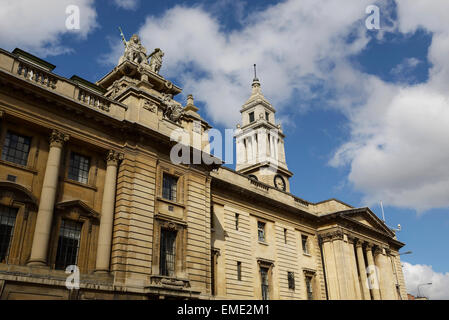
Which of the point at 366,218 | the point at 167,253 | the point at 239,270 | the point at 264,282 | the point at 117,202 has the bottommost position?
the point at 264,282

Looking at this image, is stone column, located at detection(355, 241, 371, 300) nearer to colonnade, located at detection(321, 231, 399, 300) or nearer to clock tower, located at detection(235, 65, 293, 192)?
colonnade, located at detection(321, 231, 399, 300)

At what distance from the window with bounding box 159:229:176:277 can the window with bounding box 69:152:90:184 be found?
16.9ft

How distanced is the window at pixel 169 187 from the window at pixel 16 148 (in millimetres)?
7669

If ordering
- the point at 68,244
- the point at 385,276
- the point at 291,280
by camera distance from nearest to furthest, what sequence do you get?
the point at 68,244 → the point at 291,280 → the point at 385,276

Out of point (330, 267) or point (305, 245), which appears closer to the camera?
→ point (330, 267)

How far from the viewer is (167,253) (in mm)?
22812

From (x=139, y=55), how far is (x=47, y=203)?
19856mm

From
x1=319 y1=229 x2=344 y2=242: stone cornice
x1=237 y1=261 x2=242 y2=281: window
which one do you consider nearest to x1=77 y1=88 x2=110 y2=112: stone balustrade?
x1=237 y1=261 x2=242 y2=281: window

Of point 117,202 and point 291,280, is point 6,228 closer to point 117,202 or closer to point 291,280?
point 117,202

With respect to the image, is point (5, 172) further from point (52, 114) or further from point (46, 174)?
point (52, 114)

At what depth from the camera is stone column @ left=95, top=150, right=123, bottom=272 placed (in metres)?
19.7

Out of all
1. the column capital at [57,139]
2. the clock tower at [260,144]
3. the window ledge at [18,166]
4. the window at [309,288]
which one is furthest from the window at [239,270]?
the clock tower at [260,144]

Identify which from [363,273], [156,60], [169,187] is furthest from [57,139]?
[363,273]
